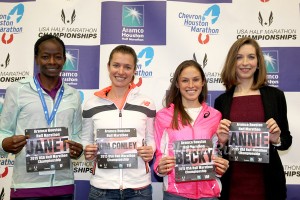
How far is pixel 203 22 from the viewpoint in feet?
12.5

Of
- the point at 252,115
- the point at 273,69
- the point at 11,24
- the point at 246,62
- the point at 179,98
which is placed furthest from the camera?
the point at 11,24

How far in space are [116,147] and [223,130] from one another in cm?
86

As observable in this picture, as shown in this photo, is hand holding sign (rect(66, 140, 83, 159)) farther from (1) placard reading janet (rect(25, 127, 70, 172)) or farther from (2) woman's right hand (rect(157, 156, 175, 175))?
(2) woman's right hand (rect(157, 156, 175, 175))

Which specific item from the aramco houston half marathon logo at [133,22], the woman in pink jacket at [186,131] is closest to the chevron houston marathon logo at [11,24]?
the aramco houston half marathon logo at [133,22]

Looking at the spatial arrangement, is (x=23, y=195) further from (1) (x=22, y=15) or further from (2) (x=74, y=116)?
(1) (x=22, y=15)

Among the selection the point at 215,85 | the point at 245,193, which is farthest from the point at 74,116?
the point at 215,85

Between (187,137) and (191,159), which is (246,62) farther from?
(191,159)

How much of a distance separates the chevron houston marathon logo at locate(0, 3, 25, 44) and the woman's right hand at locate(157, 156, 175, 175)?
2.59m

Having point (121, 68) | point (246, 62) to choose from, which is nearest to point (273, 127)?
point (246, 62)

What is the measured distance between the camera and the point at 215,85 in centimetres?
378

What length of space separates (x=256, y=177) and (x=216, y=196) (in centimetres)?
36

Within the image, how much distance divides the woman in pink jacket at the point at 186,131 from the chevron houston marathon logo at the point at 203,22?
1121 millimetres

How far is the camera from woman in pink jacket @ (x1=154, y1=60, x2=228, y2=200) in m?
2.44

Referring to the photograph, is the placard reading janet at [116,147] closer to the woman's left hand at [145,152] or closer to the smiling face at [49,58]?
the woman's left hand at [145,152]
